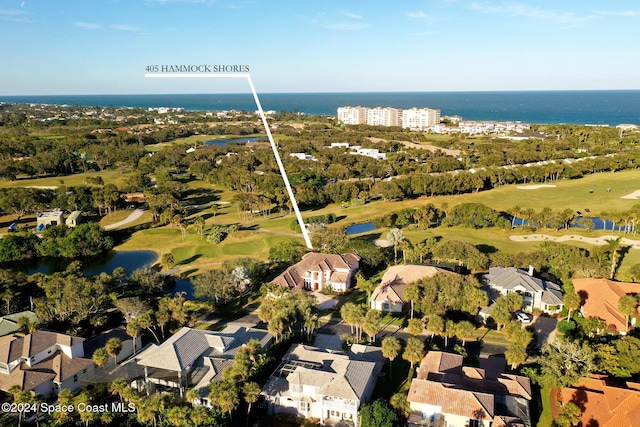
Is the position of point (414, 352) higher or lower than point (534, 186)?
higher

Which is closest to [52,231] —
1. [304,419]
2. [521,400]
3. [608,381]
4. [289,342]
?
[289,342]

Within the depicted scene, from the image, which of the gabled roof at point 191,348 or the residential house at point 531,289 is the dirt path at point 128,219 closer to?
the gabled roof at point 191,348

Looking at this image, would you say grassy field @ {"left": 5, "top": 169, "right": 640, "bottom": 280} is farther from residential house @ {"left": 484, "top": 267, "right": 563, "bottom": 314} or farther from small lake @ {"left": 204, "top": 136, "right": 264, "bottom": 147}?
small lake @ {"left": 204, "top": 136, "right": 264, "bottom": 147}

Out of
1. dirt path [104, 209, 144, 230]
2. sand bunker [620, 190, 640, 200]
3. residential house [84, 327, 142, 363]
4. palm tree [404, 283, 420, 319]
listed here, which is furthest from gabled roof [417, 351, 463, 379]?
sand bunker [620, 190, 640, 200]

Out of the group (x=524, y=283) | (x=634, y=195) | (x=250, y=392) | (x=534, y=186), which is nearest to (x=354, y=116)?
(x=534, y=186)

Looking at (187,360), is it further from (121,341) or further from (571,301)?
(571,301)

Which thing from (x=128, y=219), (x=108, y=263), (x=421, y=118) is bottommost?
(x=108, y=263)

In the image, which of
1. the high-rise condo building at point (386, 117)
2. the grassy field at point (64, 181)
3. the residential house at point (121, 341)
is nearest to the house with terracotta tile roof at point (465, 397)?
the residential house at point (121, 341)
